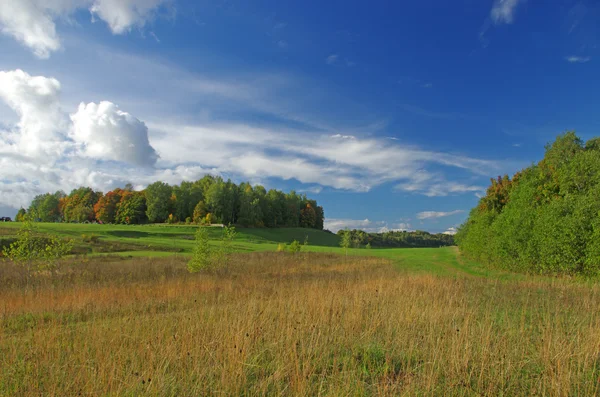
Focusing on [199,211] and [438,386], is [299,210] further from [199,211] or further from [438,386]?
[438,386]

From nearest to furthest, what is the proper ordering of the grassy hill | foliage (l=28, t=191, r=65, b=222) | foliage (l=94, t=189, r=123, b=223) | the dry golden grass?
the dry golden grass, the grassy hill, foliage (l=94, t=189, r=123, b=223), foliage (l=28, t=191, r=65, b=222)

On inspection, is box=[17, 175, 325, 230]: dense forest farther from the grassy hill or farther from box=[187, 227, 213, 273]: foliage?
box=[187, 227, 213, 273]: foliage

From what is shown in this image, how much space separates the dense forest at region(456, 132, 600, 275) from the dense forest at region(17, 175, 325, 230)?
3055 inches

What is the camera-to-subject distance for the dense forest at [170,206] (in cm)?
9700

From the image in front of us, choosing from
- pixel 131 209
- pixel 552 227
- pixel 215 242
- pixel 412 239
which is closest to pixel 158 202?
pixel 131 209

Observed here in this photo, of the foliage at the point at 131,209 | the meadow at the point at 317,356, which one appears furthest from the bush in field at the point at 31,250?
the foliage at the point at 131,209

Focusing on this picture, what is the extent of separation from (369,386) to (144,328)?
514 centimetres

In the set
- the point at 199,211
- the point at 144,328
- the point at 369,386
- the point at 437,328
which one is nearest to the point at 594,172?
the point at 437,328

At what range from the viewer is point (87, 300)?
471 inches

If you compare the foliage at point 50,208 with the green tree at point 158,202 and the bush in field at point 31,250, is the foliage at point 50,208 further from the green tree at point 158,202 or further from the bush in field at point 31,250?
the bush in field at point 31,250

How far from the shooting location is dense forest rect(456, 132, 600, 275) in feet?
56.9

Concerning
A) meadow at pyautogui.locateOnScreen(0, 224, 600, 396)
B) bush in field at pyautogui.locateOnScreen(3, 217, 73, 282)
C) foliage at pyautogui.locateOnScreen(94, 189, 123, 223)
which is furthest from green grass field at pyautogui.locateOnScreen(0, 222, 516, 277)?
foliage at pyautogui.locateOnScreen(94, 189, 123, 223)

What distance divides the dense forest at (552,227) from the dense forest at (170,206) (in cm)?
7761

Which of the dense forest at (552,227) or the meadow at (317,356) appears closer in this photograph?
the meadow at (317,356)
